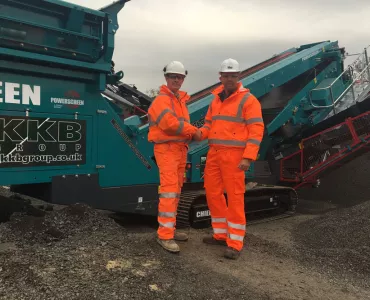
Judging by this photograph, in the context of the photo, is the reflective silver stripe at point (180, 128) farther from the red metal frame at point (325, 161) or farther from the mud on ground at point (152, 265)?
the red metal frame at point (325, 161)

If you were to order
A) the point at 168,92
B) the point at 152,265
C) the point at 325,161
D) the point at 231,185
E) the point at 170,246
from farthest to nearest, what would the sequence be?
the point at 325,161
the point at 168,92
the point at 231,185
the point at 170,246
the point at 152,265

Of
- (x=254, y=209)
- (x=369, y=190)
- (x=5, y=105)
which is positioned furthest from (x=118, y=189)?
(x=369, y=190)

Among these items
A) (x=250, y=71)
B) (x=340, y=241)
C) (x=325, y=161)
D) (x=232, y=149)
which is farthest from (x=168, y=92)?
(x=325, y=161)

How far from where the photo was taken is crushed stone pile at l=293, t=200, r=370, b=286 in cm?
369

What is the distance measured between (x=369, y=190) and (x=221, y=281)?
605cm

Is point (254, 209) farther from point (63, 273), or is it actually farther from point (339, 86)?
point (63, 273)

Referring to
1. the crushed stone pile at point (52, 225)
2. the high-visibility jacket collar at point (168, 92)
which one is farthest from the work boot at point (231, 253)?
the high-visibility jacket collar at point (168, 92)

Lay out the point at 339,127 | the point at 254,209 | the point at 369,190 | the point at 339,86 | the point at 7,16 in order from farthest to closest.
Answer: the point at 369,190 < the point at 339,86 < the point at 339,127 < the point at 254,209 < the point at 7,16

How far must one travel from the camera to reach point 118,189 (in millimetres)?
4512

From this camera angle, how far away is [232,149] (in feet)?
12.3

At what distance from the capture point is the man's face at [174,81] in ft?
12.5

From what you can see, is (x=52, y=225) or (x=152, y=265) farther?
(x=52, y=225)

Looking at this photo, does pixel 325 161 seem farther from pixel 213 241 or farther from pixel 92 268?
pixel 92 268

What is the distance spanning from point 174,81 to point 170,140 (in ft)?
2.05
